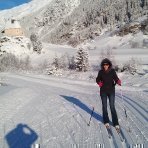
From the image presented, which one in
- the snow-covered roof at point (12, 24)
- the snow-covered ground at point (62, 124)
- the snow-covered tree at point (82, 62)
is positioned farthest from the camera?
the snow-covered roof at point (12, 24)

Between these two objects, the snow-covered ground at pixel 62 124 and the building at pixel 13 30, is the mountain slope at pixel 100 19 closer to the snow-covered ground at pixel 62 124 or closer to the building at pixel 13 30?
the building at pixel 13 30

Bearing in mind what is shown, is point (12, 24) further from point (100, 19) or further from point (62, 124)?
point (62, 124)

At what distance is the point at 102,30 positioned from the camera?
118 metres

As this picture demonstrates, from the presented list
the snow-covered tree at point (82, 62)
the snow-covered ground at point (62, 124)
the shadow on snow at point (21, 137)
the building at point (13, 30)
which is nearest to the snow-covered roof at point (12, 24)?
the building at point (13, 30)

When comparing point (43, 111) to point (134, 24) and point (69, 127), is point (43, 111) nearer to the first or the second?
point (69, 127)

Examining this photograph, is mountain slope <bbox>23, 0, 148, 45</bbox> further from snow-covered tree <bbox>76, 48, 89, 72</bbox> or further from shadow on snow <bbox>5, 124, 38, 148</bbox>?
shadow on snow <bbox>5, 124, 38, 148</bbox>

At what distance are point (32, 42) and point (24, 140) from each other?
69.7 metres

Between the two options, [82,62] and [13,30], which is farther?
[13,30]

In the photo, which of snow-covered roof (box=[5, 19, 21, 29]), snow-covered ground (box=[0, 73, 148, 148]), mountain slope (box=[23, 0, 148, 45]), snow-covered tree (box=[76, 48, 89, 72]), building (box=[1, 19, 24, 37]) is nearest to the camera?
snow-covered ground (box=[0, 73, 148, 148])

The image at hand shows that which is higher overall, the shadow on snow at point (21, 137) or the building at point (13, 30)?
the building at point (13, 30)

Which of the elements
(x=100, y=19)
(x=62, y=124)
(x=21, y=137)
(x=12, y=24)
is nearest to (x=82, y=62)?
(x=62, y=124)

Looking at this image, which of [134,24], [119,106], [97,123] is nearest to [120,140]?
[97,123]

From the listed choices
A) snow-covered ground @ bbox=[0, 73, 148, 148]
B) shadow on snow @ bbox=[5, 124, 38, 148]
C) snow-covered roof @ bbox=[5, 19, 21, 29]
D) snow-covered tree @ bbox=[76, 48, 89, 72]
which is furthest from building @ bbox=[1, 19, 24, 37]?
shadow on snow @ bbox=[5, 124, 38, 148]

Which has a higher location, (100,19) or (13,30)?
(100,19)
